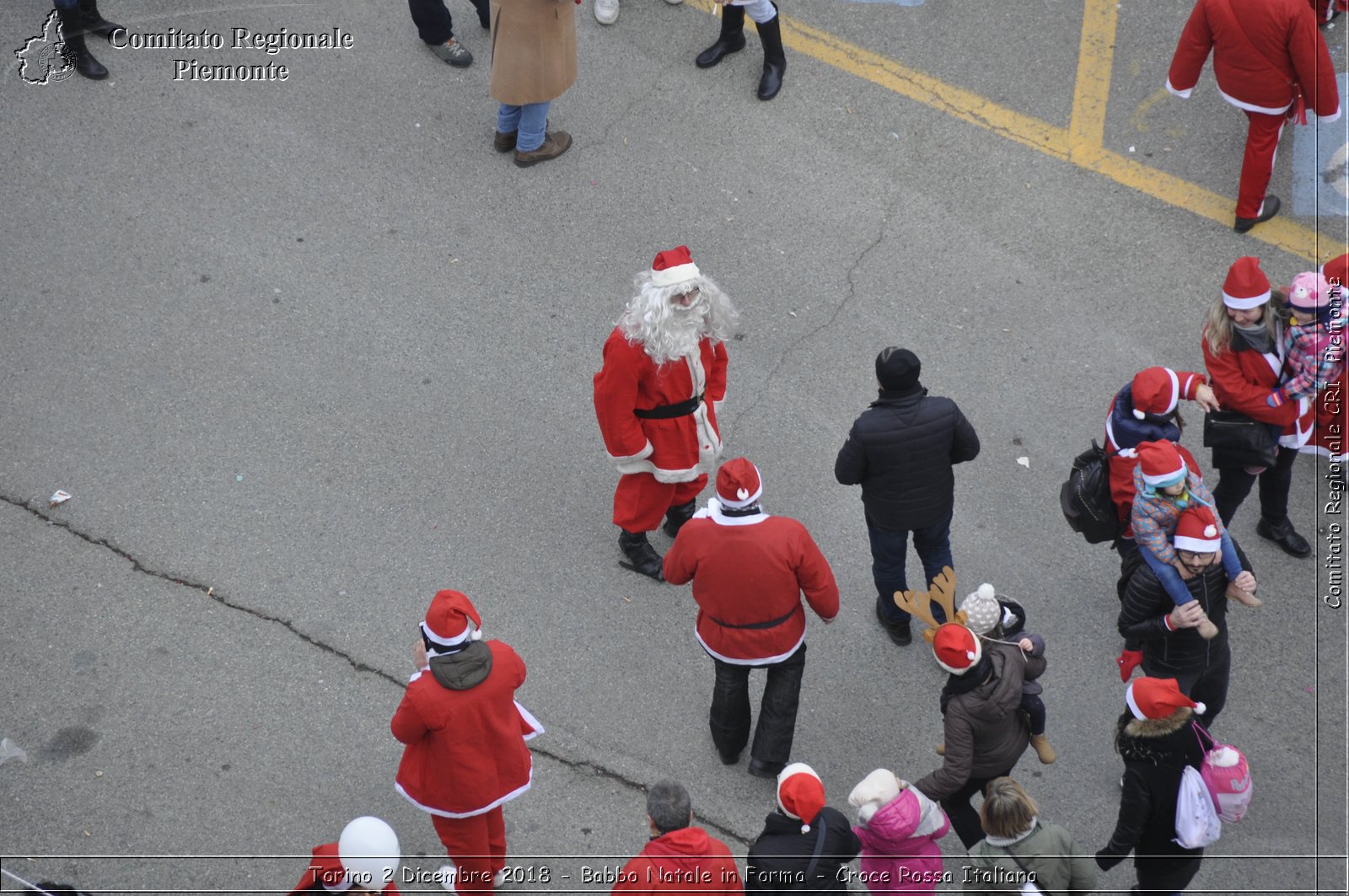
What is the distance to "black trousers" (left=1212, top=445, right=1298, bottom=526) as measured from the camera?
220 inches

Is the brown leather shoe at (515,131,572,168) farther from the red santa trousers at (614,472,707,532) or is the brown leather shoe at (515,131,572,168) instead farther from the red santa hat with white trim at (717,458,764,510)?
the red santa hat with white trim at (717,458,764,510)

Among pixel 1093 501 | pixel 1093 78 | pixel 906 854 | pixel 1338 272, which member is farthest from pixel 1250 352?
pixel 1093 78

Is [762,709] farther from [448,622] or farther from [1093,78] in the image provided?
[1093,78]

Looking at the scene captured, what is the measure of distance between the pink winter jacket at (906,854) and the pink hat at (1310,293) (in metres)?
2.73

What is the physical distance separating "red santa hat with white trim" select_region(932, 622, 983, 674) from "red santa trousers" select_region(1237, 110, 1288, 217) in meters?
4.27

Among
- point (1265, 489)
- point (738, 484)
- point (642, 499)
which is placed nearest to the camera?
point (738, 484)

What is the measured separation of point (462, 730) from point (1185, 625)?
2.72m

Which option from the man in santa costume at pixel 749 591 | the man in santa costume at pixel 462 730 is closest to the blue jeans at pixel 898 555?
the man in santa costume at pixel 749 591

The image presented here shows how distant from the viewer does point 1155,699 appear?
4117 mm

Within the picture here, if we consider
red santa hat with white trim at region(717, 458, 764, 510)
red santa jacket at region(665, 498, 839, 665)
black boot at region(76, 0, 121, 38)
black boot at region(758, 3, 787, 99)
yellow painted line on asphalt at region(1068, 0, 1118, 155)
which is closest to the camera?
red santa hat with white trim at region(717, 458, 764, 510)

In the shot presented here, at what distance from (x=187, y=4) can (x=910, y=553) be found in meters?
6.39

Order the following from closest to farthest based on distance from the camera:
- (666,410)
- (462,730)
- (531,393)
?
(462,730) → (666,410) → (531,393)

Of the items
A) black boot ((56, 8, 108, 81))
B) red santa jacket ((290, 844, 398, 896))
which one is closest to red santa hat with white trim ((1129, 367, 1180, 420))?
red santa jacket ((290, 844, 398, 896))

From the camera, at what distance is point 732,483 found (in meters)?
4.41
